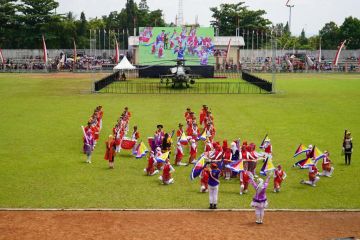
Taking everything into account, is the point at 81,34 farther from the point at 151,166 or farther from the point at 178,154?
the point at 151,166

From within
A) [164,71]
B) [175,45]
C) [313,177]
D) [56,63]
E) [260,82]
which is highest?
[175,45]

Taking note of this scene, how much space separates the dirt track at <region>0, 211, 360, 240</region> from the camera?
17172mm

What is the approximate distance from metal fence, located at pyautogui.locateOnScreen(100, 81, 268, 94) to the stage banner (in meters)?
11.2

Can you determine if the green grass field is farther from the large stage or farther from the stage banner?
A: the stage banner

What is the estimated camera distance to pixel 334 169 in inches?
997

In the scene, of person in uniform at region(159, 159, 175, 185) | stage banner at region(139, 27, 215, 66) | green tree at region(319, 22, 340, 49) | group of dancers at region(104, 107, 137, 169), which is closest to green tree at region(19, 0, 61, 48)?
stage banner at region(139, 27, 215, 66)

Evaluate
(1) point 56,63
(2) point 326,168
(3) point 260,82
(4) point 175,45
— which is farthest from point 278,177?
(1) point 56,63

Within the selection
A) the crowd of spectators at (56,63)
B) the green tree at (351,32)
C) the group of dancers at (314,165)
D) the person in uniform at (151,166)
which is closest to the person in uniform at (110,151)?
the person in uniform at (151,166)

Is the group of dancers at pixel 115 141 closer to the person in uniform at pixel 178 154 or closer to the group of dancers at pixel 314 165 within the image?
the person in uniform at pixel 178 154

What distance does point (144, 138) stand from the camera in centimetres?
3244

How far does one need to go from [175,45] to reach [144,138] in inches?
1824

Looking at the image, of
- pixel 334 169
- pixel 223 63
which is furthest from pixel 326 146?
pixel 223 63

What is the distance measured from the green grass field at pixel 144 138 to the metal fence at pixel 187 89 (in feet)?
10.6

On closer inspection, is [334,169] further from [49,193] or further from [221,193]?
[49,193]
